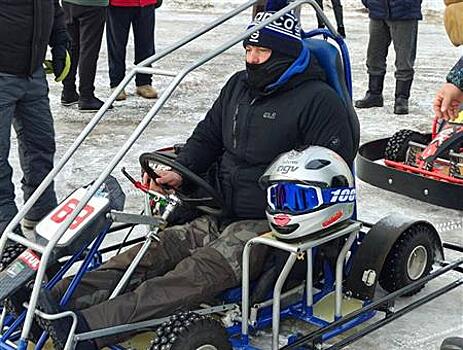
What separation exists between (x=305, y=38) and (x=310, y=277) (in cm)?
103

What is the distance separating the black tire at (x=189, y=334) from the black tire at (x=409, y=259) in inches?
40.3

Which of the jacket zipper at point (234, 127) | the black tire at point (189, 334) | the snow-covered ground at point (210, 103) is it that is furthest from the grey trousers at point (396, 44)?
the black tire at point (189, 334)

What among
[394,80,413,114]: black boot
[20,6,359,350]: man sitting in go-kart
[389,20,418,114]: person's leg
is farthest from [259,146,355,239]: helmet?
[394,80,413,114]: black boot

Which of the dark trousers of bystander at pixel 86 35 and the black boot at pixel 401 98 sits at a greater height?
the dark trousers of bystander at pixel 86 35

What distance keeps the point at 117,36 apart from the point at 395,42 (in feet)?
7.43

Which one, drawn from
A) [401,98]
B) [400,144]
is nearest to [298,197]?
[400,144]

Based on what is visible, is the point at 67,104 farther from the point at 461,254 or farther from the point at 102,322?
the point at 102,322

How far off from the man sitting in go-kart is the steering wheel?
0.07 metres

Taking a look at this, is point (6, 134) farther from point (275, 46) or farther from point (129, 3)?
point (129, 3)

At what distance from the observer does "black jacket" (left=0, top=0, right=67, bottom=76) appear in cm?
403

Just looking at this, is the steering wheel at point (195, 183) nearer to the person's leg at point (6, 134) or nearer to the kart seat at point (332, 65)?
the kart seat at point (332, 65)

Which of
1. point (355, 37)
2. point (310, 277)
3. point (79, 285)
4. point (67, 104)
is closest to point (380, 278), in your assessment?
point (310, 277)

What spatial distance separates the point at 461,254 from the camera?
4.21 meters

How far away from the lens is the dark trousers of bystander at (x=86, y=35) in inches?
266
